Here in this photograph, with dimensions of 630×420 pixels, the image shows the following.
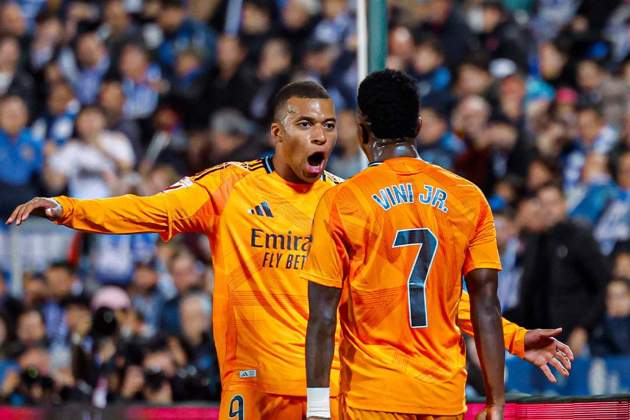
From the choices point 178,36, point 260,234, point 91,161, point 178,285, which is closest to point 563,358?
point 260,234

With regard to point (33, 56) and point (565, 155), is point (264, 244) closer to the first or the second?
point (565, 155)

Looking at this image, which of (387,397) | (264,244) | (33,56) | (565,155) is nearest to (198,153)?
(33,56)

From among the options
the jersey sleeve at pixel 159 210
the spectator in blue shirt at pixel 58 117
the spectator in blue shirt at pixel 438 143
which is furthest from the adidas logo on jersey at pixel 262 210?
the spectator in blue shirt at pixel 58 117

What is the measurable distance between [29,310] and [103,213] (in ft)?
19.1

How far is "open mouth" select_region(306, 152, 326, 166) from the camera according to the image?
6199mm

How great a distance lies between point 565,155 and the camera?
12430 millimetres

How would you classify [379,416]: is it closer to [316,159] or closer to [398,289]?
[398,289]

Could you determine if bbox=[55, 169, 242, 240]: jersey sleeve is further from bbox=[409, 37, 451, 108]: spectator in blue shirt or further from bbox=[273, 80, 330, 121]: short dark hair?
bbox=[409, 37, 451, 108]: spectator in blue shirt

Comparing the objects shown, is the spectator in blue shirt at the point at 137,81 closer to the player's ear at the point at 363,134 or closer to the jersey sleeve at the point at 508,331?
the jersey sleeve at the point at 508,331

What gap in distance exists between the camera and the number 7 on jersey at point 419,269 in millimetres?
4973

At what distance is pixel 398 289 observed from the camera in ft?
16.3

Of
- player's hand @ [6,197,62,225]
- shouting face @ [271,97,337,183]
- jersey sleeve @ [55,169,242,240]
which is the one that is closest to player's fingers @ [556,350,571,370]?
shouting face @ [271,97,337,183]

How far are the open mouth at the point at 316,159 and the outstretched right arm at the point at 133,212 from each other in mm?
547

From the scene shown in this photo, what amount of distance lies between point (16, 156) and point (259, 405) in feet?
28.4
